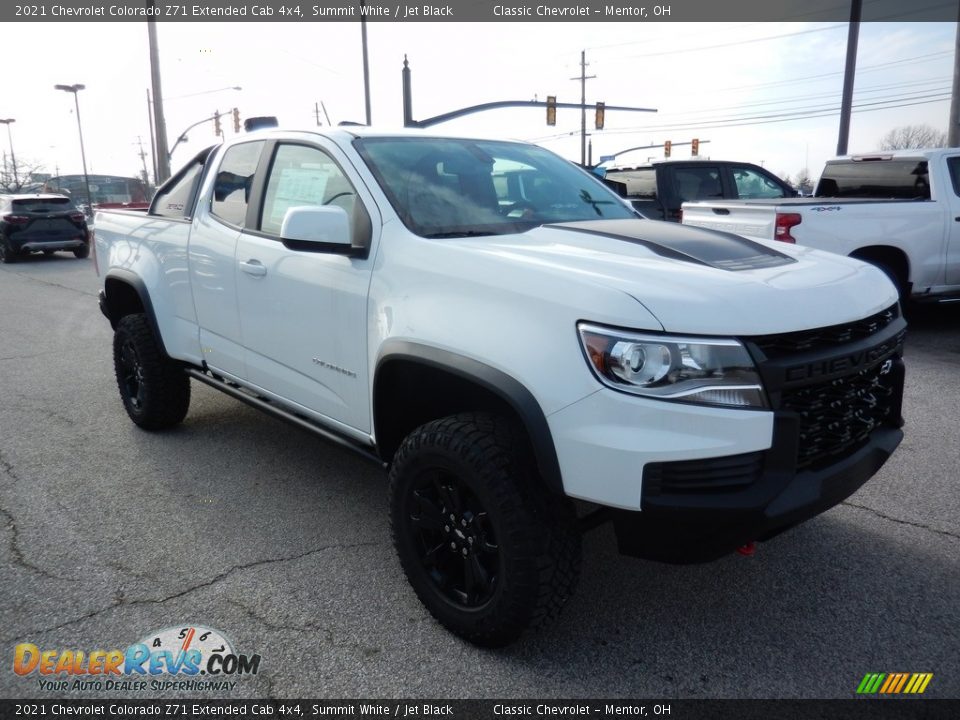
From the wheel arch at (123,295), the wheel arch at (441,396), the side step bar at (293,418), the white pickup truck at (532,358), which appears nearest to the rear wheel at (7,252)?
the wheel arch at (123,295)

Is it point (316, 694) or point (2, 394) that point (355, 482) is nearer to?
point (316, 694)

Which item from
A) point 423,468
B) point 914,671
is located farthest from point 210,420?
point 914,671

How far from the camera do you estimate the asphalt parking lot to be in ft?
8.46

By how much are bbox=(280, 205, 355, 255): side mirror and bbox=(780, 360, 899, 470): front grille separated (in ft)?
5.49

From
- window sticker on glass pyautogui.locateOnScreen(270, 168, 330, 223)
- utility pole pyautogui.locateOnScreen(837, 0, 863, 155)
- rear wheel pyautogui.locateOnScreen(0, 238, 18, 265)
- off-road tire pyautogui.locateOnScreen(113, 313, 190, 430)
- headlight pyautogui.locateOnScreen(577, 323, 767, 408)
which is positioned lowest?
rear wheel pyautogui.locateOnScreen(0, 238, 18, 265)

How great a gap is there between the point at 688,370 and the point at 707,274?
0.39 metres

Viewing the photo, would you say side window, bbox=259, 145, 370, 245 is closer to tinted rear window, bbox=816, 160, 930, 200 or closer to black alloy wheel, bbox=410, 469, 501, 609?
black alloy wheel, bbox=410, 469, 501, 609

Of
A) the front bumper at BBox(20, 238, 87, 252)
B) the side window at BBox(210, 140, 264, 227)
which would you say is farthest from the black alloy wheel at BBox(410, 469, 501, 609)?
the front bumper at BBox(20, 238, 87, 252)

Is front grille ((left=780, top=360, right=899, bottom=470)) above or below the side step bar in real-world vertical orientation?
above

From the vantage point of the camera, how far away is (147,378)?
4.72 m

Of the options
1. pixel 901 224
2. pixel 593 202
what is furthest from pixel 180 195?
pixel 901 224

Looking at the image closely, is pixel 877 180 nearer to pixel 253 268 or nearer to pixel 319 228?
pixel 253 268

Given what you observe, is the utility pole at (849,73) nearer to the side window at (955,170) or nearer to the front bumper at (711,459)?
the side window at (955,170)

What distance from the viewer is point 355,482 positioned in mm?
4230
